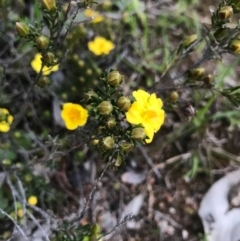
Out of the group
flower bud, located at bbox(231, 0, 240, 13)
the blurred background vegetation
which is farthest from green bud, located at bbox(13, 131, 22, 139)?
flower bud, located at bbox(231, 0, 240, 13)

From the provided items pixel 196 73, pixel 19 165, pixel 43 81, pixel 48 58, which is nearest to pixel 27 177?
pixel 19 165

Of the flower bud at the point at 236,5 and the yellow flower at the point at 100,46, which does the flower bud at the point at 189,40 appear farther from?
the yellow flower at the point at 100,46

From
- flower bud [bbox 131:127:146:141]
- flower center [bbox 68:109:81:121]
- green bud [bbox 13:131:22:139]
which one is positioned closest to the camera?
flower bud [bbox 131:127:146:141]

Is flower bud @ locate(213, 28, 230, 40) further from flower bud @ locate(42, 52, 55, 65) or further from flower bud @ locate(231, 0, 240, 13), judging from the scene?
flower bud @ locate(42, 52, 55, 65)

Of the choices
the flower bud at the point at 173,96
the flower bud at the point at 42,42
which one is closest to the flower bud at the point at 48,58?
the flower bud at the point at 42,42

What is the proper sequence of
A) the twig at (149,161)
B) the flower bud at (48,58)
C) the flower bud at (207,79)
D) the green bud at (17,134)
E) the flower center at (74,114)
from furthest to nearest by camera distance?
the twig at (149,161), the green bud at (17,134), the flower center at (74,114), the flower bud at (207,79), the flower bud at (48,58)
